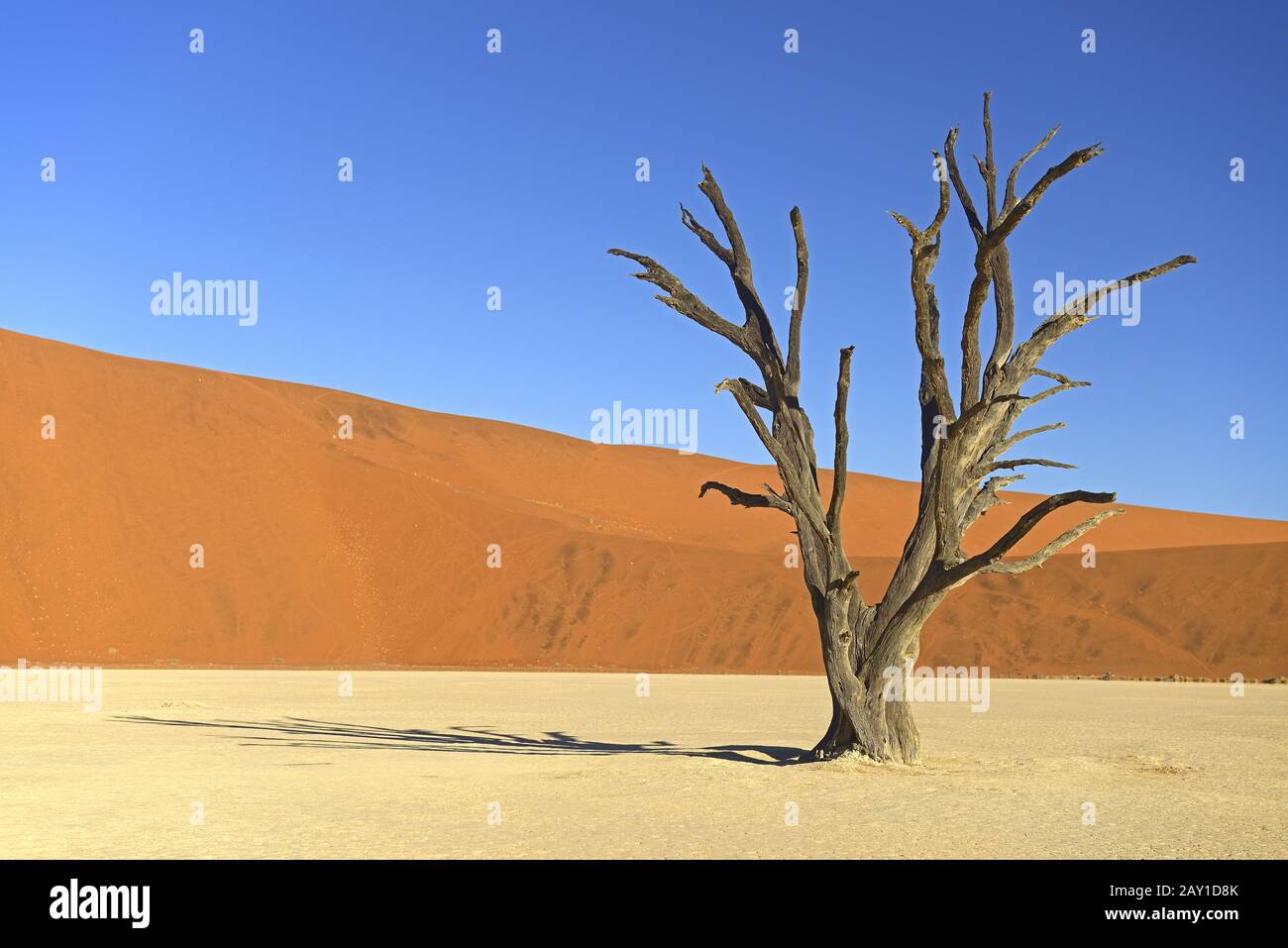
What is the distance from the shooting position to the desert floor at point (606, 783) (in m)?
10.8

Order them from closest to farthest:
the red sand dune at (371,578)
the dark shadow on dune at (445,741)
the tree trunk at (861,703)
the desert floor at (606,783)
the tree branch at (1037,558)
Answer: the desert floor at (606,783) → the tree branch at (1037,558) → the tree trunk at (861,703) → the dark shadow on dune at (445,741) → the red sand dune at (371,578)

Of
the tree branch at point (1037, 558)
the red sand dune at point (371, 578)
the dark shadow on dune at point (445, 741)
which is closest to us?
the tree branch at point (1037, 558)

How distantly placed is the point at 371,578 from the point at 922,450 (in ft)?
138

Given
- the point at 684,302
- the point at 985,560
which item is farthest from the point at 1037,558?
the point at 684,302

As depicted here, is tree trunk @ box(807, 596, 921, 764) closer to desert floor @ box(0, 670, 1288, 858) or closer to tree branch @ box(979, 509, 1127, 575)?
desert floor @ box(0, 670, 1288, 858)

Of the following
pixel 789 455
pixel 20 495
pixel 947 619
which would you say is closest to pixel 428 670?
pixel 20 495

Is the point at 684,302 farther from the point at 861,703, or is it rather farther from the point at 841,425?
the point at 861,703

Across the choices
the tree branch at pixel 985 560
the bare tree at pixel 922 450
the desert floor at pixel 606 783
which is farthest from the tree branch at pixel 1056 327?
the desert floor at pixel 606 783

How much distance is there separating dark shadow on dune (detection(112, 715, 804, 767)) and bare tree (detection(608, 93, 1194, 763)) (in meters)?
1.78

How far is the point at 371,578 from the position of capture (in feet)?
183

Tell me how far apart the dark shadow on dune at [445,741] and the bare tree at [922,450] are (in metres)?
1.78

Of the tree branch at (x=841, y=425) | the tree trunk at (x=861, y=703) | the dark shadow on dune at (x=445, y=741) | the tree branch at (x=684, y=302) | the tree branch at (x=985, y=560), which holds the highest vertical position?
the tree branch at (x=684, y=302)

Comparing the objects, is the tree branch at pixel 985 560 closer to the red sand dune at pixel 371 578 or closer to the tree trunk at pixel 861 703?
the tree trunk at pixel 861 703
